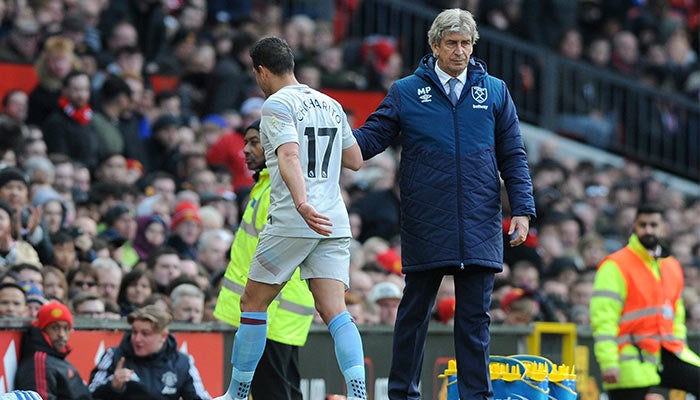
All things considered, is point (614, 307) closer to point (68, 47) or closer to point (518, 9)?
point (68, 47)

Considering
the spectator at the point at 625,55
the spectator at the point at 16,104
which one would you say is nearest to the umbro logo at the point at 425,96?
the spectator at the point at 16,104

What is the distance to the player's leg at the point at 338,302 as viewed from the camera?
868 cm

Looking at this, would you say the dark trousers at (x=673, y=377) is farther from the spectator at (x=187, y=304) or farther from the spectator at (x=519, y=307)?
the spectator at (x=187, y=304)

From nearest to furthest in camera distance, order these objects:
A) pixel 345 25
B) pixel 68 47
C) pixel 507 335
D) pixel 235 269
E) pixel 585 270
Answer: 1. pixel 235 269
2. pixel 507 335
3. pixel 68 47
4. pixel 585 270
5. pixel 345 25

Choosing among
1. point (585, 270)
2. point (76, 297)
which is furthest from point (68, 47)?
point (585, 270)

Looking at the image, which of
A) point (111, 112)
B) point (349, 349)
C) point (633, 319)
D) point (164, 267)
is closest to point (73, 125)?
point (111, 112)

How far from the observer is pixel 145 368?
35.6 feet

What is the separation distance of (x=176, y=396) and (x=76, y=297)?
150cm

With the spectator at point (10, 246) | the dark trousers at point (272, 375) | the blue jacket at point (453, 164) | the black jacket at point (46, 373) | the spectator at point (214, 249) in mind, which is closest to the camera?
the blue jacket at point (453, 164)

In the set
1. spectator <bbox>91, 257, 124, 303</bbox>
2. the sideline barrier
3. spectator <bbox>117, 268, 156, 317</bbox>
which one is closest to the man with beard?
the sideline barrier

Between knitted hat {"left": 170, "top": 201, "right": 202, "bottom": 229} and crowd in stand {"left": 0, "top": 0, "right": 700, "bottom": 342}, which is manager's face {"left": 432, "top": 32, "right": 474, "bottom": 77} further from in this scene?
knitted hat {"left": 170, "top": 201, "right": 202, "bottom": 229}

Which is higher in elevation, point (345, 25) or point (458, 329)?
point (345, 25)

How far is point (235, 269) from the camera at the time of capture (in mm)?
9898

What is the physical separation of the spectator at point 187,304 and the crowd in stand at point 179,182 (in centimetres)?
1
